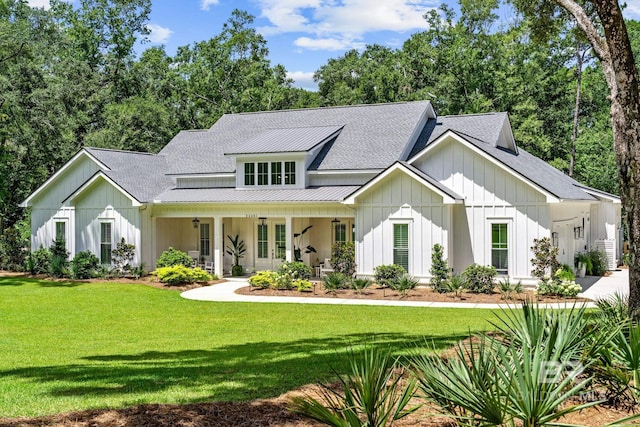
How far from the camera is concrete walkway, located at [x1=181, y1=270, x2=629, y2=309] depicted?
19.5m

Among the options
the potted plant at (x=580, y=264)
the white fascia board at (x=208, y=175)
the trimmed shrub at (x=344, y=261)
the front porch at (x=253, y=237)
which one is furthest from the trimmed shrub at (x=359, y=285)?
the potted plant at (x=580, y=264)

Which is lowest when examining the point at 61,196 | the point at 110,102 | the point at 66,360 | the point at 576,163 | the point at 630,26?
the point at 66,360

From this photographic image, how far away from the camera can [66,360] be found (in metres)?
Answer: 11.3

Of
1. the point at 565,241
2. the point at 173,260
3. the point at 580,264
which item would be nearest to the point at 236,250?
the point at 173,260

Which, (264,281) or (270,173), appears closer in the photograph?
(264,281)

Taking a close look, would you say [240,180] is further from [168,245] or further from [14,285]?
[14,285]

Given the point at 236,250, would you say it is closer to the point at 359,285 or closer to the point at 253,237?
the point at 253,237

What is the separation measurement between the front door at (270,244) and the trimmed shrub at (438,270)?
319 inches

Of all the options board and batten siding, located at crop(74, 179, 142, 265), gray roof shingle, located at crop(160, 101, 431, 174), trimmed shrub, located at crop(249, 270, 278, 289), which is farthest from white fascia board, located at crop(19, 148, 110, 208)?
trimmed shrub, located at crop(249, 270, 278, 289)

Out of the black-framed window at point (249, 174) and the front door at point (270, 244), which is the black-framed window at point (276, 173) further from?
the front door at point (270, 244)

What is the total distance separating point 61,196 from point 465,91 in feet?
84.5

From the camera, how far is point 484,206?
75.7 ft

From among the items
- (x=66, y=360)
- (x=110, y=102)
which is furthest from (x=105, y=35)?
(x=66, y=360)

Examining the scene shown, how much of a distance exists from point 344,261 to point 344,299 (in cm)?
334
